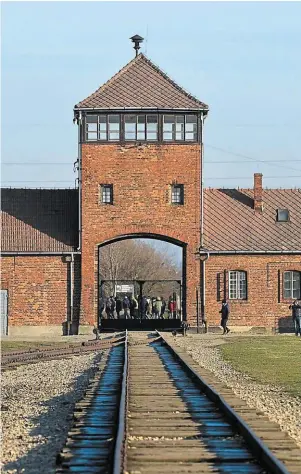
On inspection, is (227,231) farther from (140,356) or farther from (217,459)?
(217,459)

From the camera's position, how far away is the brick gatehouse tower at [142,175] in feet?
141

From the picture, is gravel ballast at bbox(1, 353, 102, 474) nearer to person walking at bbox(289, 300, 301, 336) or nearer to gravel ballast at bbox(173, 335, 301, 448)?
gravel ballast at bbox(173, 335, 301, 448)

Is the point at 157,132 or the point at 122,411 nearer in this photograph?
the point at 122,411

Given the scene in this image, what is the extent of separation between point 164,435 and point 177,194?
3295 cm

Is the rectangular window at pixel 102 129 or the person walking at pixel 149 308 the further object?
the person walking at pixel 149 308

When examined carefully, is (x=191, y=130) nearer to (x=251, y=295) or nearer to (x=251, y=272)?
(x=251, y=272)

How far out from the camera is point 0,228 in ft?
145

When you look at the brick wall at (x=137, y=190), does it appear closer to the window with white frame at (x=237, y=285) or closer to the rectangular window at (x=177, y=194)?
the rectangular window at (x=177, y=194)

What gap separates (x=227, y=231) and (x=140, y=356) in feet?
65.0

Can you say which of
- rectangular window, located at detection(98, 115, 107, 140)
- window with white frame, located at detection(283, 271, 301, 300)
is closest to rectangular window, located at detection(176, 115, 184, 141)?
rectangular window, located at detection(98, 115, 107, 140)

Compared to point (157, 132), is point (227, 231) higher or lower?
lower

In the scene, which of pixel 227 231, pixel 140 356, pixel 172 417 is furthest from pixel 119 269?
pixel 172 417

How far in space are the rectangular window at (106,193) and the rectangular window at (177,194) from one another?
271 cm

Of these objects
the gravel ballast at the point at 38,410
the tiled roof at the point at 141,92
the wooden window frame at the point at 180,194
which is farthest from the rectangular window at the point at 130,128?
the gravel ballast at the point at 38,410
